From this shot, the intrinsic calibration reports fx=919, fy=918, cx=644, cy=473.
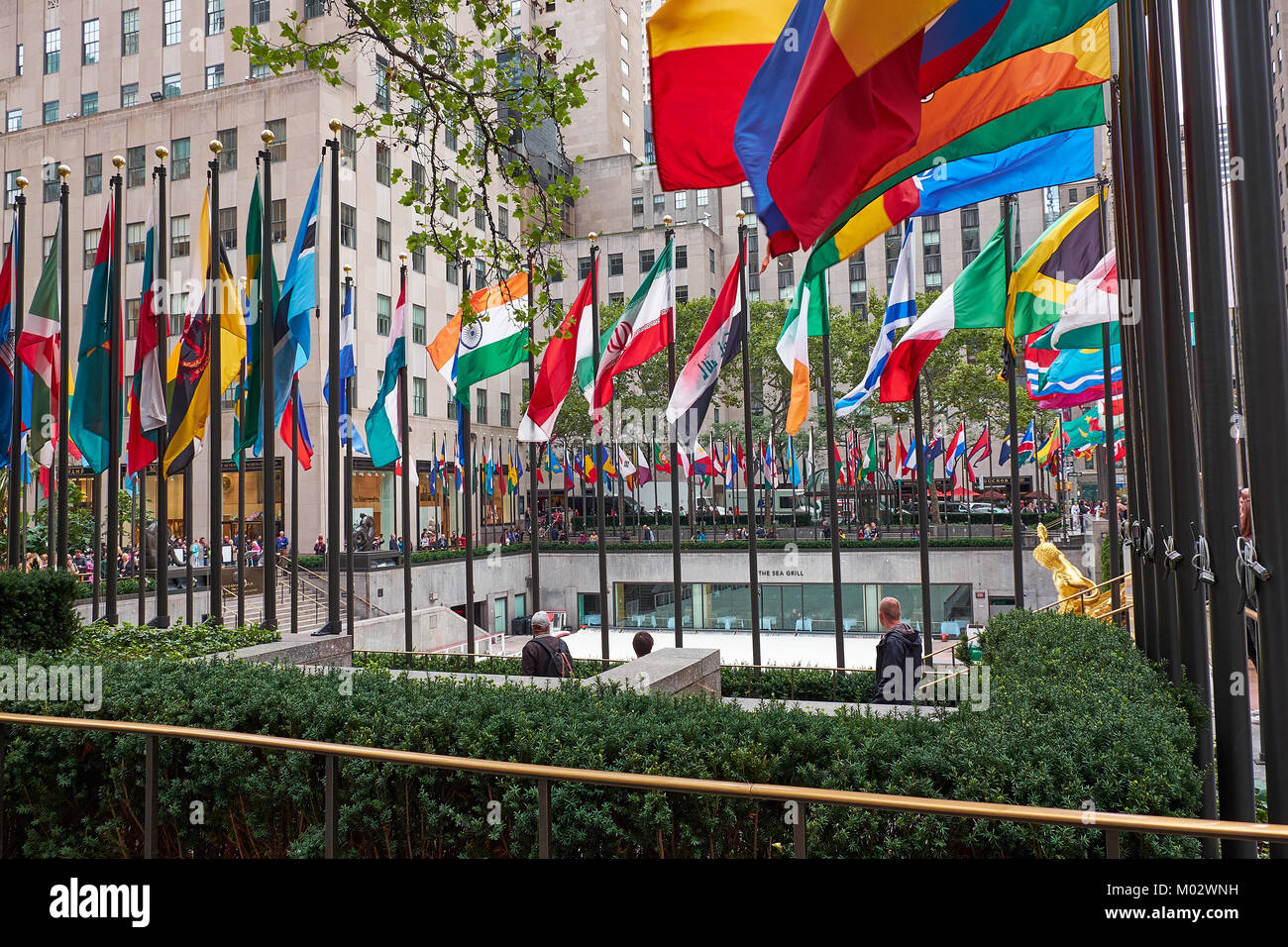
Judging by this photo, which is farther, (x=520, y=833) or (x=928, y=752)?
(x=520, y=833)

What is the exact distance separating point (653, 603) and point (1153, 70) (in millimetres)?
38779

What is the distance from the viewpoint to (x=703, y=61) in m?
6.62

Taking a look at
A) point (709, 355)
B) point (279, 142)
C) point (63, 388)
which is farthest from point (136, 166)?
point (709, 355)

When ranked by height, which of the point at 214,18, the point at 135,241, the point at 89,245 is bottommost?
the point at 89,245

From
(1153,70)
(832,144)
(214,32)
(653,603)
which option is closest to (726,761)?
(832,144)

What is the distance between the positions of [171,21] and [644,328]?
46510mm

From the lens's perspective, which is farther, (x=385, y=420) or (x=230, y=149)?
(x=230, y=149)

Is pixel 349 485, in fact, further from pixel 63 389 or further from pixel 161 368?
pixel 161 368

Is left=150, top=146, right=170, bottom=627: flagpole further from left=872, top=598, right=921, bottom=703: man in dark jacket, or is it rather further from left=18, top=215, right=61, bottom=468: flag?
left=872, top=598, right=921, bottom=703: man in dark jacket

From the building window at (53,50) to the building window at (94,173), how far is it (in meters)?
9.69

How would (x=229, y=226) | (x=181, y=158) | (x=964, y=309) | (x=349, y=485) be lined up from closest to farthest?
(x=964, y=309)
(x=349, y=485)
(x=229, y=226)
(x=181, y=158)

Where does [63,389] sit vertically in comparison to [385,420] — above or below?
above

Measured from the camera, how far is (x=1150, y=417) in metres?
7.53
